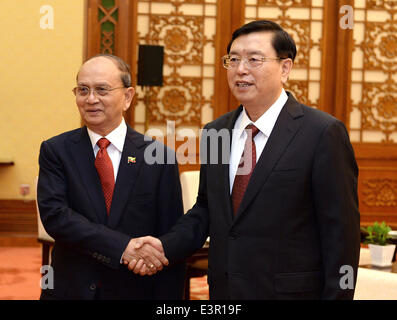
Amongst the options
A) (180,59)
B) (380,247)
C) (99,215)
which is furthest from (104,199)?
(180,59)

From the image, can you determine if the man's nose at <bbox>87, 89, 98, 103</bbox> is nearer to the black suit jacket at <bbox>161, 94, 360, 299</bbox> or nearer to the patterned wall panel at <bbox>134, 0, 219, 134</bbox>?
the black suit jacket at <bbox>161, 94, 360, 299</bbox>

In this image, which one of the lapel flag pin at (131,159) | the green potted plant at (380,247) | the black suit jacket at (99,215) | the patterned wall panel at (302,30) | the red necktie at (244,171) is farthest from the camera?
the patterned wall panel at (302,30)

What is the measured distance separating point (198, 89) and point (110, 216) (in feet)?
15.1

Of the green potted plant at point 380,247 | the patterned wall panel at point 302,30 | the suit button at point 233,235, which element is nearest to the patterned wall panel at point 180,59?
the patterned wall panel at point 302,30

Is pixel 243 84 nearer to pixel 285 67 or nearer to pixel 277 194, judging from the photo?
pixel 285 67

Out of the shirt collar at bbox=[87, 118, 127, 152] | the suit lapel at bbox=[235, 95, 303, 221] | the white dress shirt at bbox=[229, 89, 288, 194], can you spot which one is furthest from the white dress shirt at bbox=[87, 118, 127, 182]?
the suit lapel at bbox=[235, 95, 303, 221]

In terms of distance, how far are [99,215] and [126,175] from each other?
0.15 metres

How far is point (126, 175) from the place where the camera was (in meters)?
1.93

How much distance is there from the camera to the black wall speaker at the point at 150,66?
5.88 metres

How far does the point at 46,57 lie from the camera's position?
6.17 metres

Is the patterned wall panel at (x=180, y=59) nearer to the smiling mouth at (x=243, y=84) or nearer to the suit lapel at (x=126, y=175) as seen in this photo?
the suit lapel at (x=126, y=175)

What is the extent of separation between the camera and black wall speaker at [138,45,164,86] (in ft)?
19.3

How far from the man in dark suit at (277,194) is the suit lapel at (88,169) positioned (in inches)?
14.1

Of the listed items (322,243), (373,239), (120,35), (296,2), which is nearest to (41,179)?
(322,243)
